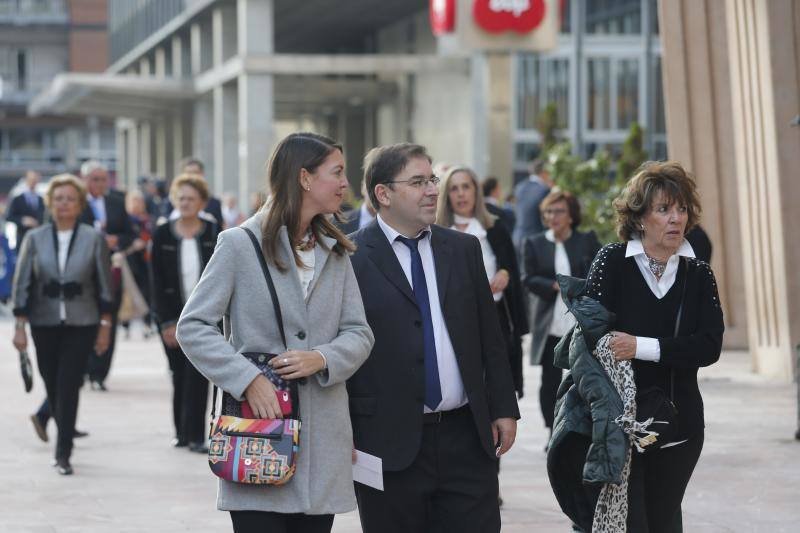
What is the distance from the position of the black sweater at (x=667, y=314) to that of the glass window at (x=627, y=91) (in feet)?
127

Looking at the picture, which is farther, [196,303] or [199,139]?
[199,139]

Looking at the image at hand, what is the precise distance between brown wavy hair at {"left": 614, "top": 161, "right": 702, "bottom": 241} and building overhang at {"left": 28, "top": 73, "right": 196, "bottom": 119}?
1619 inches

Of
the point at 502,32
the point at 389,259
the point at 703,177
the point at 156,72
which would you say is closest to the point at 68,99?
the point at 156,72

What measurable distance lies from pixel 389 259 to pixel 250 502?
1.07m

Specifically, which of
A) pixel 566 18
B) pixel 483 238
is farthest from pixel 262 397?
pixel 566 18

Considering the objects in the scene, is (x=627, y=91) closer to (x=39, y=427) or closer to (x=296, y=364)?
(x=39, y=427)

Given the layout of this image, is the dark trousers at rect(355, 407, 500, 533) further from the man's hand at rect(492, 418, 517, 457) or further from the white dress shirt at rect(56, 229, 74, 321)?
the white dress shirt at rect(56, 229, 74, 321)

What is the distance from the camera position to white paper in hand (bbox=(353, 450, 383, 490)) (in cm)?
535

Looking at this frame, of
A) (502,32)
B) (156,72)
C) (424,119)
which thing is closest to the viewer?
(502,32)

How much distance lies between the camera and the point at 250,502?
4.93 metres

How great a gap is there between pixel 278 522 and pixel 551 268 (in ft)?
19.9

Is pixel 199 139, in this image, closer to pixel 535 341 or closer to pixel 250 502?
pixel 535 341

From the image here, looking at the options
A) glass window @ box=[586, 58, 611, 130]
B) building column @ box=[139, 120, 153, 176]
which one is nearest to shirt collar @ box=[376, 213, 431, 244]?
glass window @ box=[586, 58, 611, 130]

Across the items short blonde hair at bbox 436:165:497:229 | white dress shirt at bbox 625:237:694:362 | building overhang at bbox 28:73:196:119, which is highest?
building overhang at bbox 28:73:196:119
